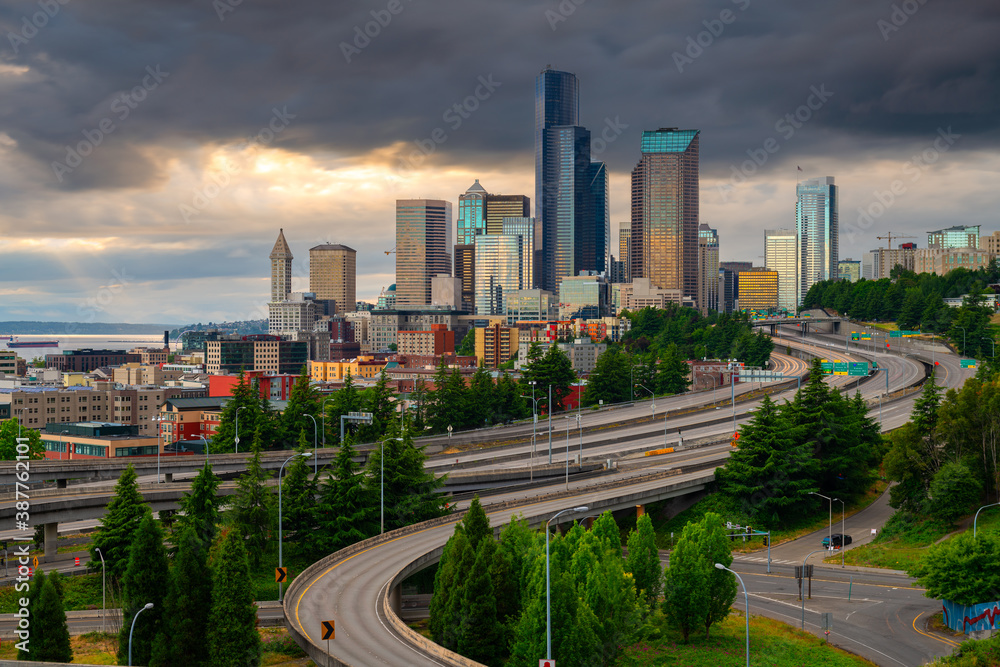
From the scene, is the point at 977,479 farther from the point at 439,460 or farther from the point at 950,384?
the point at 950,384

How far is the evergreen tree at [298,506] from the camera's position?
62406 millimetres

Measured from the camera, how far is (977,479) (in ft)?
229

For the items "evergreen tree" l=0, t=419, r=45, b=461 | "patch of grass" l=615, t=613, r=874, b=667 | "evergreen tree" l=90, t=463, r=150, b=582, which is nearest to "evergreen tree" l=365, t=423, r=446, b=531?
"evergreen tree" l=90, t=463, r=150, b=582

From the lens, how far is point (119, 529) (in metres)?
54.4

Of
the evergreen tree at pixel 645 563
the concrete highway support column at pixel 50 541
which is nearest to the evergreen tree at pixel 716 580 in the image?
the evergreen tree at pixel 645 563

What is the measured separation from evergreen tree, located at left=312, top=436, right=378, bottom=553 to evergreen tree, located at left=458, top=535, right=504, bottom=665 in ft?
64.3

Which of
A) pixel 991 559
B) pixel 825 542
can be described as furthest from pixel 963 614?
pixel 825 542

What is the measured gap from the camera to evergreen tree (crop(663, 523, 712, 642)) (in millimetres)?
50312

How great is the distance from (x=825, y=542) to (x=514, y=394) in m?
64.5

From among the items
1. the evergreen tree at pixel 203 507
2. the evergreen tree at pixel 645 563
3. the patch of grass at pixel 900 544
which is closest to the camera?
the evergreen tree at pixel 645 563

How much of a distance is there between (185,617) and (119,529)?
1673cm

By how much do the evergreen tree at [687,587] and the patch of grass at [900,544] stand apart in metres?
19.8

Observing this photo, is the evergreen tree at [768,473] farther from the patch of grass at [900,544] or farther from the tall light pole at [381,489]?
the tall light pole at [381,489]

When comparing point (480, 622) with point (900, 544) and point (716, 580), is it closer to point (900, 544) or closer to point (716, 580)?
point (716, 580)
